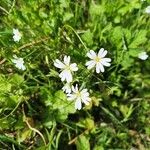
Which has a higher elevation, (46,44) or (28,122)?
(46,44)

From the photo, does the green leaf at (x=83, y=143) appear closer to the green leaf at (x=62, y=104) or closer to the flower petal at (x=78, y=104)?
the green leaf at (x=62, y=104)

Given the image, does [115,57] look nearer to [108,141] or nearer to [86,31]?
[86,31]

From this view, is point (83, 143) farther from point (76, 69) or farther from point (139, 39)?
point (139, 39)

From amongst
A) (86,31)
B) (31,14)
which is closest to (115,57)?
(86,31)

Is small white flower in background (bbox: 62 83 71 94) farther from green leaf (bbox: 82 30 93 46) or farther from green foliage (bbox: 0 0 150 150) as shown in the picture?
green leaf (bbox: 82 30 93 46)

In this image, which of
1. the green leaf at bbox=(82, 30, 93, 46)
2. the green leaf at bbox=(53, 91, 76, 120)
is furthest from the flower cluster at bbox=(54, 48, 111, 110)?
the green leaf at bbox=(82, 30, 93, 46)

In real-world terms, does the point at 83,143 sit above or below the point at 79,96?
below

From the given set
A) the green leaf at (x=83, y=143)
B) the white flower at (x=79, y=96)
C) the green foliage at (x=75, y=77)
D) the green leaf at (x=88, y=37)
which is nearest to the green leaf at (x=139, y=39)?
the green foliage at (x=75, y=77)

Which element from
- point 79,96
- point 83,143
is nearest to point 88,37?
point 79,96
